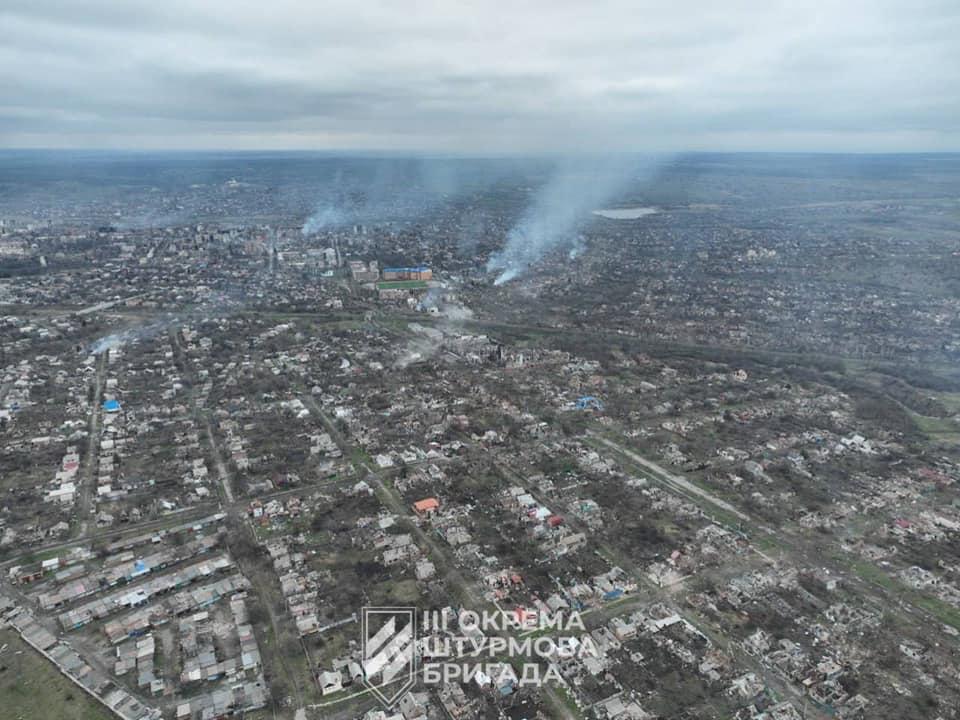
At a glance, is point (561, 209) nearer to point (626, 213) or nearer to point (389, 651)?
point (626, 213)

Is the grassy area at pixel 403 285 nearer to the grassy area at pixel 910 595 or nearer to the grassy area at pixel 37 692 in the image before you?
the grassy area at pixel 37 692

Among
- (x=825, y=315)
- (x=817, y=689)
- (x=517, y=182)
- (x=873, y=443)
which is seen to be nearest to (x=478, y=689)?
(x=817, y=689)

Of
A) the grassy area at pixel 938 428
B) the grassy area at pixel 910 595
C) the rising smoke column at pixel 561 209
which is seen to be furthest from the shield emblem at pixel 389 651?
the rising smoke column at pixel 561 209

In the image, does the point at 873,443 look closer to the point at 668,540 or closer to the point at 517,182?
the point at 668,540

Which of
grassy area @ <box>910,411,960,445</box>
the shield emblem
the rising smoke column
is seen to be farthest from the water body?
the shield emblem

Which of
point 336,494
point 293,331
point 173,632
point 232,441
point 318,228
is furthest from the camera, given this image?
point 318,228

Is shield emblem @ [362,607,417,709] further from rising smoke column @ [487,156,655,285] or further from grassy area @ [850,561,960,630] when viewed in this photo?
rising smoke column @ [487,156,655,285]
